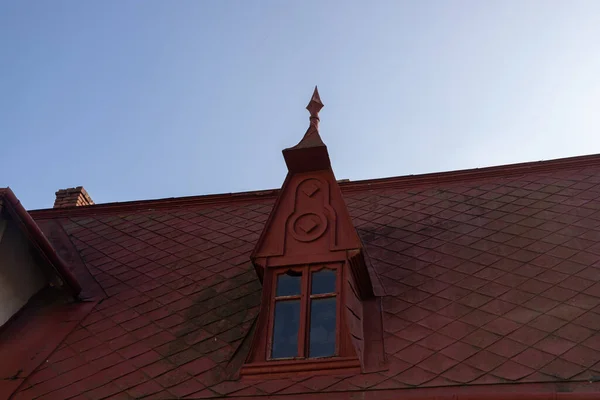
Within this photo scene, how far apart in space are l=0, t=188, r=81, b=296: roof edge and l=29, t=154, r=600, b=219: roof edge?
8.76 feet

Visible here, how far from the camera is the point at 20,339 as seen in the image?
7.51 metres

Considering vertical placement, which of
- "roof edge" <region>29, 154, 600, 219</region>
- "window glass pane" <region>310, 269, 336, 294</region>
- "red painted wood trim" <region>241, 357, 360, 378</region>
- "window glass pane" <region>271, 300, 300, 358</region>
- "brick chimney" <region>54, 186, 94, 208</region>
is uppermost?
"brick chimney" <region>54, 186, 94, 208</region>

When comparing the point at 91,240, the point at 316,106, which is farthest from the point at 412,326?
the point at 91,240

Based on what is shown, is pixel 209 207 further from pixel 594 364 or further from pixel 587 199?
pixel 594 364

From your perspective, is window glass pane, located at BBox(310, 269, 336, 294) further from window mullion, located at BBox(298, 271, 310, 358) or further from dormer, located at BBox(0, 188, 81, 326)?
dormer, located at BBox(0, 188, 81, 326)

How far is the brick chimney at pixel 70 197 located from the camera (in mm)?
12547

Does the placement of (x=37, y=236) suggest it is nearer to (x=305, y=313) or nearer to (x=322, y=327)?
(x=305, y=313)

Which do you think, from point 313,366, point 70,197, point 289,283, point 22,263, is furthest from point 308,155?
point 70,197

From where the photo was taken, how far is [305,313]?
6.56 metres

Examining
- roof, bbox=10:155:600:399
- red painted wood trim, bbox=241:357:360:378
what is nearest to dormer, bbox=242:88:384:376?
red painted wood trim, bbox=241:357:360:378

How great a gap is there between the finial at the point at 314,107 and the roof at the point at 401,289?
170 cm

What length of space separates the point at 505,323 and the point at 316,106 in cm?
353

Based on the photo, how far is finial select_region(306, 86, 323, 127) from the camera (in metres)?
8.34

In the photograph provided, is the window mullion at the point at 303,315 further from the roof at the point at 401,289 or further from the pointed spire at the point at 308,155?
the pointed spire at the point at 308,155
